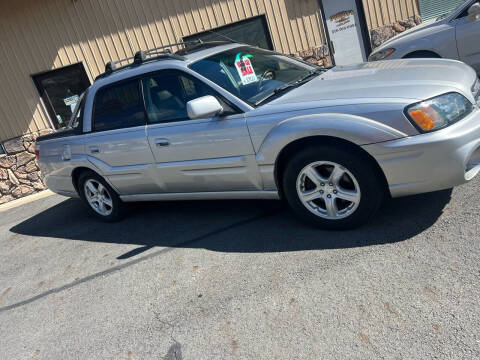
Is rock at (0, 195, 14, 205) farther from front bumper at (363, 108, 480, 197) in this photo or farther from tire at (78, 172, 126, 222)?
front bumper at (363, 108, 480, 197)

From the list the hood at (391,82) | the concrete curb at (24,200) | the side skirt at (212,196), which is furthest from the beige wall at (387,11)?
the concrete curb at (24,200)

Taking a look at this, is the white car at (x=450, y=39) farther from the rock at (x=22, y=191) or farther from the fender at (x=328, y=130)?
the rock at (x=22, y=191)

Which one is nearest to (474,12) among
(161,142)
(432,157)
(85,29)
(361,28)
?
(361,28)

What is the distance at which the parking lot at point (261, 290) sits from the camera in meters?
2.54

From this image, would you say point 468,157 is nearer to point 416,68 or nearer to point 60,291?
point 416,68

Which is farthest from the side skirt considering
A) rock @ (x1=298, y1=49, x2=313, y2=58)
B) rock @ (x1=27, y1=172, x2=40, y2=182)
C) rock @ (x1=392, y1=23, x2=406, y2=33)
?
rock @ (x1=392, y1=23, x2=406, y2=33)

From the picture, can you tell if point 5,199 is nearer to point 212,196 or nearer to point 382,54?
point 212,196

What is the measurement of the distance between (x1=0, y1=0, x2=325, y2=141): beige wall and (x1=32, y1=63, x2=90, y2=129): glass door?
161mm

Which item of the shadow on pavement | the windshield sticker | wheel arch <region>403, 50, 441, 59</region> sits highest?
the windshield sticker

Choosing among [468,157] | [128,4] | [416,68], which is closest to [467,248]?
[468,157]

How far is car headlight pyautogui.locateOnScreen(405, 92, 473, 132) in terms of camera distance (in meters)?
3.07

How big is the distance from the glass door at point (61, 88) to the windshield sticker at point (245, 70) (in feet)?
20.8

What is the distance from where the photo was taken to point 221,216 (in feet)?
15.8

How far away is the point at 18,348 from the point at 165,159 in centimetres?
208
